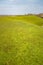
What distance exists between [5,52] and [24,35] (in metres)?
6.65

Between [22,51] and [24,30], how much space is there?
876 cm

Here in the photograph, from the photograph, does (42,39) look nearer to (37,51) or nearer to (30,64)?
(37,51)

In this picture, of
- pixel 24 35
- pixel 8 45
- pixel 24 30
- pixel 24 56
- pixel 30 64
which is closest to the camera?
pixel 30 64

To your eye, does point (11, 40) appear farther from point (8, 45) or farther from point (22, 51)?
point (22, 51)

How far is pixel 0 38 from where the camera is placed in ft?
76.4

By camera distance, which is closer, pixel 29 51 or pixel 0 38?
pixel 29 51

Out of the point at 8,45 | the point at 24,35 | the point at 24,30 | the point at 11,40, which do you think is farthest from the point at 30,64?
the point at 24,30

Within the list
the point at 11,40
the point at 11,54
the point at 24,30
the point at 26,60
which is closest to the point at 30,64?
the point at 26,60

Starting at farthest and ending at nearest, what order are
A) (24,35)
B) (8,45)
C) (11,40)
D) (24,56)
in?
(24,35), (11,40), (8,45), (24,56)

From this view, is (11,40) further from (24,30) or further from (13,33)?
(24,30)

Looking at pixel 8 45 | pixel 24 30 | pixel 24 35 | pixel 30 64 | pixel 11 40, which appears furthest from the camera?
pixel 24 30

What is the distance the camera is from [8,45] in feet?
69.1

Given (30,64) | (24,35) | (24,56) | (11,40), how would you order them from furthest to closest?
(24,35), (11,40), (24,56), (30,64)

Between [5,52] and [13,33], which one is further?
[13,33]
